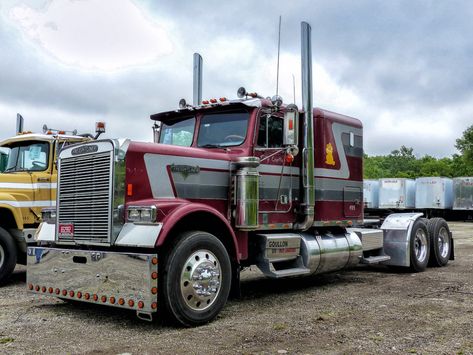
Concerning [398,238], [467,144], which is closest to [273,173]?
[398,238]

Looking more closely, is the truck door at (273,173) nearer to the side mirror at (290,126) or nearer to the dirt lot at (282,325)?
the side mirror at (290,126)

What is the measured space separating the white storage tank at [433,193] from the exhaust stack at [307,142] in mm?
29094

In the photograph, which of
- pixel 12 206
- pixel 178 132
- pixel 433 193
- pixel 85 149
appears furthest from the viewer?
pixel 433 193

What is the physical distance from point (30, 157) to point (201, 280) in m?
5.41

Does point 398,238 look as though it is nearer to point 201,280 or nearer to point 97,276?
point 201,280

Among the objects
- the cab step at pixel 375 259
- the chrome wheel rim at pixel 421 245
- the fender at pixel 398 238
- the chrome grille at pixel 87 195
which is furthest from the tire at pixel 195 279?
the chrome wheel rim at pixel 421 245

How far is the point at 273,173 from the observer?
26.1ft

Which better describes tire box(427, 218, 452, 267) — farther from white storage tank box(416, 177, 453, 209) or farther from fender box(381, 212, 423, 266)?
white storage tank box(416, 177, 453, 209)

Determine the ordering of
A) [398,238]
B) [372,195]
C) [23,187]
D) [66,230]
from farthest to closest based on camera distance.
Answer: [372,195]
[398,238]
[23,187]
[66,230]

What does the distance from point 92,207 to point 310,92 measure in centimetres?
391

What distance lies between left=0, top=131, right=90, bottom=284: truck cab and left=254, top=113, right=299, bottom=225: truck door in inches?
143

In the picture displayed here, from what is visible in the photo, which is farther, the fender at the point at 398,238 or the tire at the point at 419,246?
the tire at the point at 419,246

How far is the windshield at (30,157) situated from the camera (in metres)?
9.93

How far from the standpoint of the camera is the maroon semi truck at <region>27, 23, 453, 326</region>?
19.5 ft
